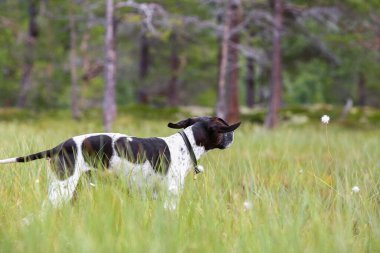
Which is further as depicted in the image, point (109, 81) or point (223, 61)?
point (223, 61)

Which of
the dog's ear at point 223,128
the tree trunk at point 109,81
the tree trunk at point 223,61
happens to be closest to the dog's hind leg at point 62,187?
the dog's ear at point 223,128

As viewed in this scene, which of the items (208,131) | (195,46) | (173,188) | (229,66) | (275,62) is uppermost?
(195,46)

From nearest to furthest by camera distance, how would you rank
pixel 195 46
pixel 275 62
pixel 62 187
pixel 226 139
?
pixel 62 187 → pixel 226 139 → pixel 275 62 → pixel 195 46

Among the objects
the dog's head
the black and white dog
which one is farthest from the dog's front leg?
the dog's head

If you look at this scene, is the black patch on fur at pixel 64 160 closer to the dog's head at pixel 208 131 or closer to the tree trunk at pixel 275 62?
the dog's head at pixel 208 131

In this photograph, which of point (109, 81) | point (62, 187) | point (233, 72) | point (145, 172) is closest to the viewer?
point (62, 187)

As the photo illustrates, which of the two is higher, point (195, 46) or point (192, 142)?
point (195, 46)

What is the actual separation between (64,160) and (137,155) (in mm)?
670

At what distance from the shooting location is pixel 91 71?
30203 mm

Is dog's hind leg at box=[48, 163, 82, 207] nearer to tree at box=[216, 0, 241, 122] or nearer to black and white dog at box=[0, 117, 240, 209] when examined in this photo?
black and white dog at box=[0, 117, 240, 209]

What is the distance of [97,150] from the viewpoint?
513cm

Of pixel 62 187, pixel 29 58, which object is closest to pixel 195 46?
pixel 29 58

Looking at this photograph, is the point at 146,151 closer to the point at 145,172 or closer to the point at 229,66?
the point at 145,172

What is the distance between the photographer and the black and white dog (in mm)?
4879
